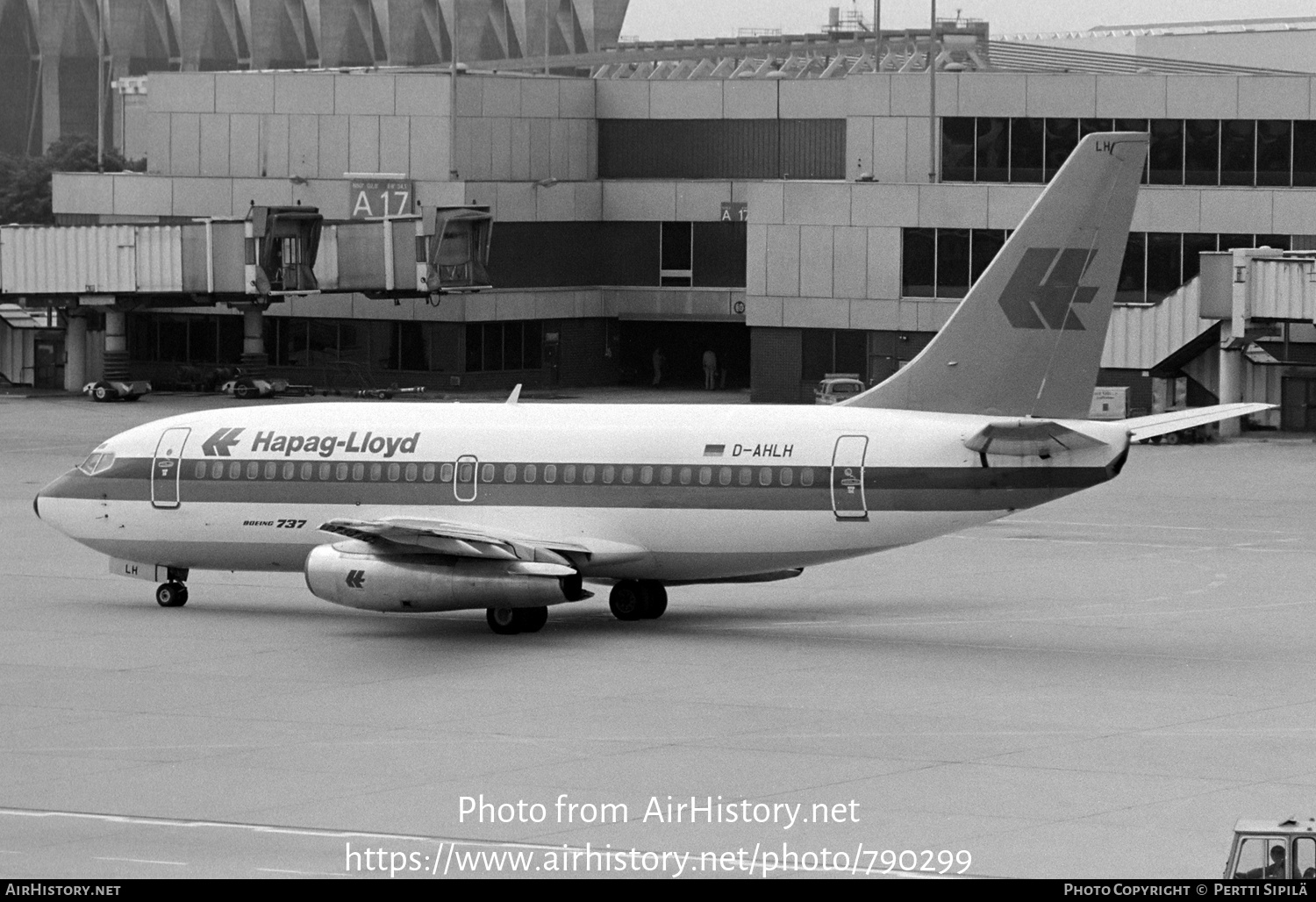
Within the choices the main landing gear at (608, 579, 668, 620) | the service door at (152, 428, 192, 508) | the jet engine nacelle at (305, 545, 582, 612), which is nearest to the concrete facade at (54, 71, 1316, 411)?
the main landing gear at (608, 579, 668, 620)

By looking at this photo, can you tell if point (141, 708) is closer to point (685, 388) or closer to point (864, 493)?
point (864, 493)

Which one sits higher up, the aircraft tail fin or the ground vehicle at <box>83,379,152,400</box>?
the aircraft tail fin

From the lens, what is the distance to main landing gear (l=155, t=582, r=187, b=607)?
44281 mm

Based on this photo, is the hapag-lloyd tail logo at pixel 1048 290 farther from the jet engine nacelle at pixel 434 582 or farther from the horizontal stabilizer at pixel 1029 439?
the jet engine nacelle at pixel 434 582

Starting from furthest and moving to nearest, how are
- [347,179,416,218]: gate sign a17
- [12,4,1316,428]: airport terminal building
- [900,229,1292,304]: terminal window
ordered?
[347,179,416,218]: gate sign a17 → [900,229,1292,304]: terminal window → [12,4,1316,428]: airport terminal building

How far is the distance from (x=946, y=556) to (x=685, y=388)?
2115 inches

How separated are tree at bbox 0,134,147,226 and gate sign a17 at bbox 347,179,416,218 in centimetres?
6599

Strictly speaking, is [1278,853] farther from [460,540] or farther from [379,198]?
[379,198]

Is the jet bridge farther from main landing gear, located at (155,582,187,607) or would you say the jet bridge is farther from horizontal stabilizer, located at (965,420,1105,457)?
horizontal stabilizer, located at (965,420,1105,457)

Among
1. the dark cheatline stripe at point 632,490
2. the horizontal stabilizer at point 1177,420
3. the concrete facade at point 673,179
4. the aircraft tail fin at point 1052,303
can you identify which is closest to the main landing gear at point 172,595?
the dark cheatline stripe at point 632,490

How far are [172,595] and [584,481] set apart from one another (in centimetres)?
942

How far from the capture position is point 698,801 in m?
26.1

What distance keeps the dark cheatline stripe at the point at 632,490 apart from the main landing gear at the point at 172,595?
6.40 ft

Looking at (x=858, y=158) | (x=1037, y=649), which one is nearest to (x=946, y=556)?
(x=1037, y=649)
